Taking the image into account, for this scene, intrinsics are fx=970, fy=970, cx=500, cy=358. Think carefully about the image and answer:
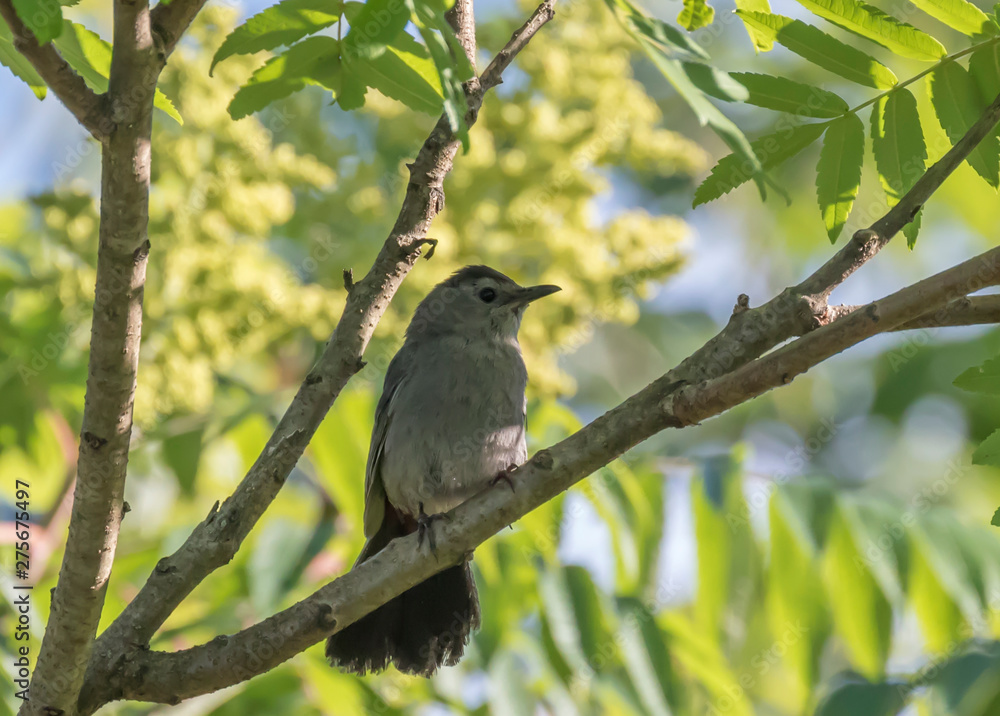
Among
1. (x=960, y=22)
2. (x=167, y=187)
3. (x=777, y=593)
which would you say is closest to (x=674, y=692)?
(x=777, y=593)

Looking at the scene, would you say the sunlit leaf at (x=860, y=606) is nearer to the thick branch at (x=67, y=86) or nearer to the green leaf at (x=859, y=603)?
the green leaf at (x=859, y=603)

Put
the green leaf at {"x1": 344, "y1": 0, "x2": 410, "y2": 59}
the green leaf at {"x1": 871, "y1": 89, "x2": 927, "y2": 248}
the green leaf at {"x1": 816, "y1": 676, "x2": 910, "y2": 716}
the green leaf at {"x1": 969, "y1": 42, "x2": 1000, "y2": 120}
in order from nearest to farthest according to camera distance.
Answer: the green leaf at {"x1": 344, "y1": 0, "x2": 410, "y2": 59}
the green leaf at {"x1": 969, "y1": 42, "x2": 1000, "y2": 120}
the green leaf at {"x1": 871, "y1": 89, "x2": 927, "y2": 248}
the green leaf at {"x1": 816, "y1": 676, "x2": 910, "y2": 716}

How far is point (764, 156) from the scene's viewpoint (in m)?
2.44

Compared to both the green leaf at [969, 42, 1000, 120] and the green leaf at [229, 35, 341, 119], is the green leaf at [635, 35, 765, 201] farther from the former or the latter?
the green leaf at [969, 42, 1000, 120]

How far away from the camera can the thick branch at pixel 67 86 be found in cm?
187

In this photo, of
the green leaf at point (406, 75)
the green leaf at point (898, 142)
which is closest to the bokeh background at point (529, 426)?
the green leaf at point (898, 142)

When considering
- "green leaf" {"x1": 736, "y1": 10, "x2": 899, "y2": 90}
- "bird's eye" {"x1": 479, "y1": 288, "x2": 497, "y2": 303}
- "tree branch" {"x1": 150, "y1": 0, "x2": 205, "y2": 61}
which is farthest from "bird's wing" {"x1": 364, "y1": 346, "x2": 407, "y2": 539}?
"green leaf" {"x1": 736, "y1": 10, "x2": 899, "y2": 90}

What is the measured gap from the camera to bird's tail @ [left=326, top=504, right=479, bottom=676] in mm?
3799

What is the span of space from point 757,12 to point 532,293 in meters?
2.51

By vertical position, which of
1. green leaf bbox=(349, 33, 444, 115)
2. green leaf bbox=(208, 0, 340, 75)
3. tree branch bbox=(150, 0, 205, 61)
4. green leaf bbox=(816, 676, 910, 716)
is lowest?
green leaf bbox=(816, 676, 910, 716)

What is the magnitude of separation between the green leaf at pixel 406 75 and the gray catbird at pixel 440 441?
221 cm

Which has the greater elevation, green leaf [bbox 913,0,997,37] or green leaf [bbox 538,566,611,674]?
green leaf [bbox 913,0,997,37]

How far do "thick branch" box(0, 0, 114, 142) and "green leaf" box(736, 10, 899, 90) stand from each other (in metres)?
1.47

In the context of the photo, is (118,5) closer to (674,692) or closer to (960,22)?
(960,22)
